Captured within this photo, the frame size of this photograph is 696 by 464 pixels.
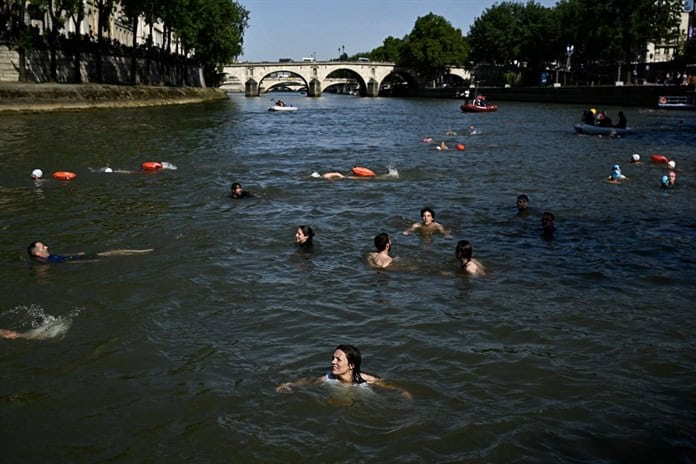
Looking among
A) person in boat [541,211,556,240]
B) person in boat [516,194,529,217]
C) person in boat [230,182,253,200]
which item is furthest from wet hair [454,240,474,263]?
person in boat [230,182,253,200]

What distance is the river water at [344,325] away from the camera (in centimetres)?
689

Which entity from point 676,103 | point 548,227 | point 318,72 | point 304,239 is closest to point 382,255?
point 304,239

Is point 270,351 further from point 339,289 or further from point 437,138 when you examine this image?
point 437,138

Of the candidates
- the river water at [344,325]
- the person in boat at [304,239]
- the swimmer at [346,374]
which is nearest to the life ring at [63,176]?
the river water at [344,325]

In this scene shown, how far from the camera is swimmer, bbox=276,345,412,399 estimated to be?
25.3 ft

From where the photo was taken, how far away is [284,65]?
142 m

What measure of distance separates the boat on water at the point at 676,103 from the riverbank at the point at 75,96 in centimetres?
4821

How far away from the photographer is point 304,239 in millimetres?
13484

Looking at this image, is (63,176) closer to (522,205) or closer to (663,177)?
(522,205)

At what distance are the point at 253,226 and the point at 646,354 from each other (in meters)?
9.54

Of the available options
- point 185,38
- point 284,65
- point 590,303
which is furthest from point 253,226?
point 284,65

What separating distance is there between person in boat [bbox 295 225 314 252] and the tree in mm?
125677

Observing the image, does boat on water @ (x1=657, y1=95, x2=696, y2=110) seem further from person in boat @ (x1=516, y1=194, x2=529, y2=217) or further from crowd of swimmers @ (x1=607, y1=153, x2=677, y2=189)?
person in boat @ (x1=516, y1=194, x2=529, y2=217)

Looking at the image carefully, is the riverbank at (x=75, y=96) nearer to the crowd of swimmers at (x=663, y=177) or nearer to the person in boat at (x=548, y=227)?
the crowd of swimmers at (x=663, y=177)
